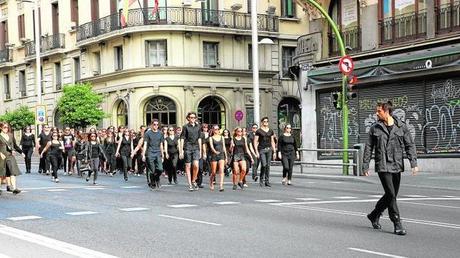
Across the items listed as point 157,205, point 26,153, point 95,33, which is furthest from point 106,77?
point 157,205

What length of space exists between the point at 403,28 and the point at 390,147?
48.0 feet

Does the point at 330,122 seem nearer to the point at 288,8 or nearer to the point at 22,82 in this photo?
the point at 288,8

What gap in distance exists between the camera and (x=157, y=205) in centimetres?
1298

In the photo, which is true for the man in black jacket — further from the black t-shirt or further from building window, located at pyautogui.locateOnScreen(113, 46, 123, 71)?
building window, located at pyautogui.locateOnScreen(113, 46, 123, 71)

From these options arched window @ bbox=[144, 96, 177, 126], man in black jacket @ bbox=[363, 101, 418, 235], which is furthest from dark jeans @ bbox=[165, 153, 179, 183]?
arched window @ bbox=[144, 96, 177, 126]

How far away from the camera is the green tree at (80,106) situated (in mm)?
37562

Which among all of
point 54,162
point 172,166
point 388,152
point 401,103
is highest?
point 401,103

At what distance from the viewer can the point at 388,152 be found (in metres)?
9.36

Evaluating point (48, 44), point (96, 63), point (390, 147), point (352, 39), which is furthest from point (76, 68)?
point (390, 147)

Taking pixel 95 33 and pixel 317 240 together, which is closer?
pixel 317 240

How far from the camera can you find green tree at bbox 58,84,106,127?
3756 centimetres

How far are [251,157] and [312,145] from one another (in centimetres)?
1030

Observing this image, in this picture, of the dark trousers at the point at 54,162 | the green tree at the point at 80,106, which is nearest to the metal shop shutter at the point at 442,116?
the dark trousers at the point at 54,162

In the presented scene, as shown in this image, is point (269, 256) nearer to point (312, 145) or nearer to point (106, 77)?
point (312, 145)
